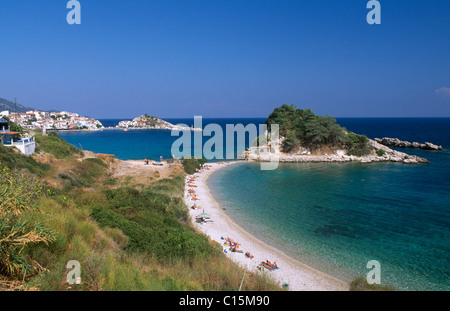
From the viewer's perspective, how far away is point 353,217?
18.3m

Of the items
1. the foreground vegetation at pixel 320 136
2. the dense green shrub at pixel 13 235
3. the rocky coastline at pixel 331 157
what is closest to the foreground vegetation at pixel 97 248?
the dense green shrub at pixel 13 235

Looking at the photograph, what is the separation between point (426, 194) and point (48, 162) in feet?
117

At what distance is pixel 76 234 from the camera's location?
632cm

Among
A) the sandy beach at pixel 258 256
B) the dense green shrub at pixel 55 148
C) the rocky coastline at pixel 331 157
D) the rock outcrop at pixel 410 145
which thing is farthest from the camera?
the rock outcrop at pixel 410 145

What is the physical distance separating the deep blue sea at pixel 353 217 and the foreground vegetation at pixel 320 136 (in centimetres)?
1229

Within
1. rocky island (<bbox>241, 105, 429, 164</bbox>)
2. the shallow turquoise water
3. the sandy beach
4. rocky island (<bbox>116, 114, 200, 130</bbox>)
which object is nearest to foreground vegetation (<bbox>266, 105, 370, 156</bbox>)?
rocky island (<bbox>241, 105, 429, 164</bbox>)

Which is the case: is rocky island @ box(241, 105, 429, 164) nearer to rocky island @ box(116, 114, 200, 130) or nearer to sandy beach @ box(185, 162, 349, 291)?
sandy beach @ box(185, 162, 349, 291)

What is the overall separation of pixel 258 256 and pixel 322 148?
39752 millimetres

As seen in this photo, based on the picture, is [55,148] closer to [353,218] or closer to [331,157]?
[353,218]

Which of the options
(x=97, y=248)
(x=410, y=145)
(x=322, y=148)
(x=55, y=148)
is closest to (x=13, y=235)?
(x=97, y=248)

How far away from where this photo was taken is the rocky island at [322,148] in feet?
146

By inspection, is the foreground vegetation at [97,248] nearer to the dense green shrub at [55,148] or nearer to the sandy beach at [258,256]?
the sandy beach at [258,256]

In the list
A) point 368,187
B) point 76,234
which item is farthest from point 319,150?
point 76,234

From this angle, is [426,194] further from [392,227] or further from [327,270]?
[327,270]
